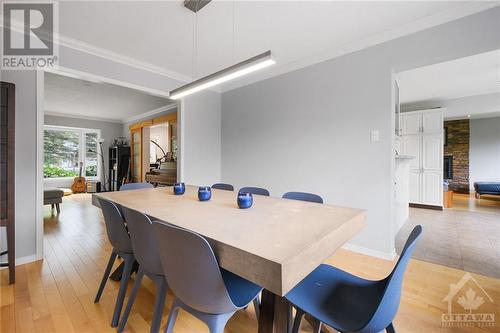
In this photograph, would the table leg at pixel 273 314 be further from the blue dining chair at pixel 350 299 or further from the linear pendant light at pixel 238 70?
the linear pendant light at pixel 238 70

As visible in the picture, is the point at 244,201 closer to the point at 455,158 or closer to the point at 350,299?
the point at 350,299

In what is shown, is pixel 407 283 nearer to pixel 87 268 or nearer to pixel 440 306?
pixel 440 306

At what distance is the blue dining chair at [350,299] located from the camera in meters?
0.84

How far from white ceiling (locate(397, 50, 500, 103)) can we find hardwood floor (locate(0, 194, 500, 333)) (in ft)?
9.25

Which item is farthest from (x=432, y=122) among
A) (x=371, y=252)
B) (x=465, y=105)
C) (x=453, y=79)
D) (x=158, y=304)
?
(x=158, y=304)

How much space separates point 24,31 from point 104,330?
2.97 metres

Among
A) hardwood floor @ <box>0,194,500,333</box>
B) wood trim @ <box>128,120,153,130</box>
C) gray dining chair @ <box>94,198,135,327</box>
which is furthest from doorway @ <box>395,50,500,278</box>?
wood trim @ <box>128,120,153,130</box>

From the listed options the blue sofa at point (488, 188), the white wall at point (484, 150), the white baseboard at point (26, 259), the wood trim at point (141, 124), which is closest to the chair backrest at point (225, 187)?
the white baseboard at point (26, 259)

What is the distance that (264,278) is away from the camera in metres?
0.74

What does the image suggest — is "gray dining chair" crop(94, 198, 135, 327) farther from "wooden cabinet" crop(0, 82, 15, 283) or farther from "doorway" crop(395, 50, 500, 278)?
"doorway" crop(395, 50, 500, 278)

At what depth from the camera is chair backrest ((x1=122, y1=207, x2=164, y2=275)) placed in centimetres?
120

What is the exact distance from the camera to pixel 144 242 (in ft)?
4.08

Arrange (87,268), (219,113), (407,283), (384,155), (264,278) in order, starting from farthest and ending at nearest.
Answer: (219,113) < (384,155) < (87,268) < (407,283) < (264,278)

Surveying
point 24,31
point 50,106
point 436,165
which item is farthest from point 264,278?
point 50,106
